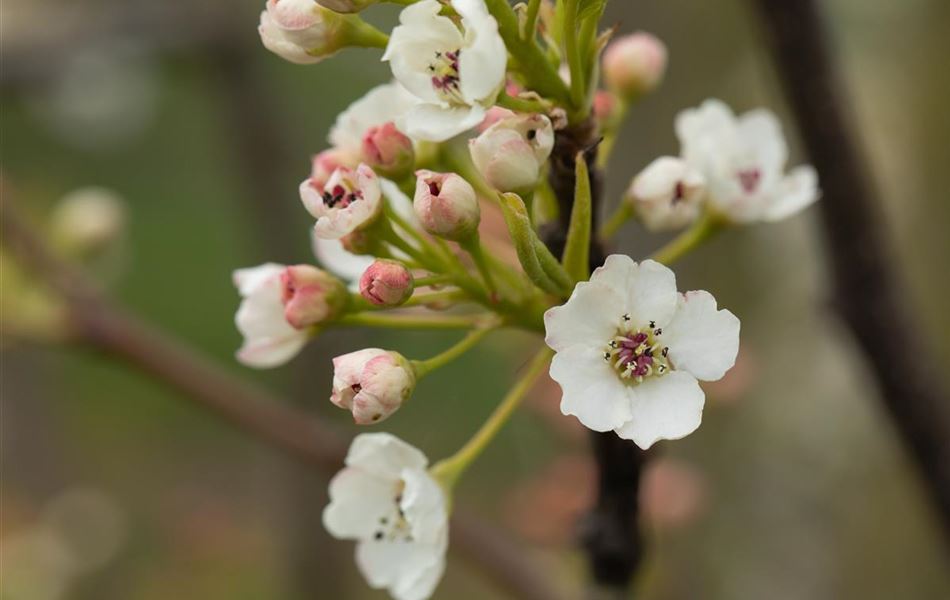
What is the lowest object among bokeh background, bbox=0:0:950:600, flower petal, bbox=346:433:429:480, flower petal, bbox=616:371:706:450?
bokeh background, bbox=0:0:950:600

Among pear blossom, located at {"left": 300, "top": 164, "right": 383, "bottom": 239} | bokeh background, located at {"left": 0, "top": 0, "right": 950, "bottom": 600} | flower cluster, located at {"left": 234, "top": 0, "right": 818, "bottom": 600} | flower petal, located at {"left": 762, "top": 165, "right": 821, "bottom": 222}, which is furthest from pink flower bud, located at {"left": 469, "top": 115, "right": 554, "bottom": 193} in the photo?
bokeh background, located at {"left": 0, "top": 0, "right": 950, "bottom": 600}

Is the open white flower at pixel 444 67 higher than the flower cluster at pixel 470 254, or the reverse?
the open white flower at pixel 444 67

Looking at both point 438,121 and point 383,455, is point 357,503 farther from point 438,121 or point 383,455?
point 438,121

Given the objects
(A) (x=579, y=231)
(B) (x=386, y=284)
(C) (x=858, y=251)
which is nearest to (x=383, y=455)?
(B) (x=386, y=284)

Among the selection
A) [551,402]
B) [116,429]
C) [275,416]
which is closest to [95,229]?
[275,416]

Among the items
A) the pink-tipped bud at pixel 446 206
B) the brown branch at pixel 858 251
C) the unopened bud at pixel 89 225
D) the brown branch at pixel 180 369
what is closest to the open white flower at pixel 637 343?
the pink-tipped bud at pixel 446 206

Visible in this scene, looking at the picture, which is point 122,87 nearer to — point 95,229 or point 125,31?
point 125,31

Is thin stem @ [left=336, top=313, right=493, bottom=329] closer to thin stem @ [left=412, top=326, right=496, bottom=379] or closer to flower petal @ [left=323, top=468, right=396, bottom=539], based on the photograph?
thin stem @ [left=412, top=326, right=496, bottom=379]

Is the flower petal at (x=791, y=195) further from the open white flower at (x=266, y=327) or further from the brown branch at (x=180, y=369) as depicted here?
the brown branch at (x=180, y=369)
